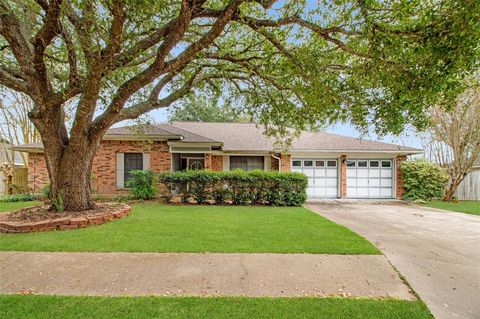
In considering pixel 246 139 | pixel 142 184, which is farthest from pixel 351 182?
pixel 142 184

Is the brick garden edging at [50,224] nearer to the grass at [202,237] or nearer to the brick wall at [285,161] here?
the grass at [202,237]

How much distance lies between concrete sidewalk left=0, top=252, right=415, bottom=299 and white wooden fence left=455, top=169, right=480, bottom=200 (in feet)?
48.7

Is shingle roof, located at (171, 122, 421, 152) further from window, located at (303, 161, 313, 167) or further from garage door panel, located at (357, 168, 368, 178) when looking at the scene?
garage door panel, located at (357, 168, 368, 178)

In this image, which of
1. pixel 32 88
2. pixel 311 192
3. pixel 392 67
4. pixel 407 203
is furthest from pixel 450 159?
pixel 32 88

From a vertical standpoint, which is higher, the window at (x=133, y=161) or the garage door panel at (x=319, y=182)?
the window at (x=133, y=161)

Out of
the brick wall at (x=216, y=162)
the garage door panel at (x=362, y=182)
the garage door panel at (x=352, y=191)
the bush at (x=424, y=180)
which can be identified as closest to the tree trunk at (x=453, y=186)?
the bush at (x=424, y=180)

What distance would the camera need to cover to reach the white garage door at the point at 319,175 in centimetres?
1483

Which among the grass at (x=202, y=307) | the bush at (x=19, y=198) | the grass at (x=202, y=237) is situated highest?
the bush at (x=19, y=198)

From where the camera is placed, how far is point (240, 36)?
8.18 metres

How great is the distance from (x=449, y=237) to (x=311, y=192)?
28.1 ft

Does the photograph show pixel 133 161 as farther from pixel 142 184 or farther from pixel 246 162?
pixel 246 162

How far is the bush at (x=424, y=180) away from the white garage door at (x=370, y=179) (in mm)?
897

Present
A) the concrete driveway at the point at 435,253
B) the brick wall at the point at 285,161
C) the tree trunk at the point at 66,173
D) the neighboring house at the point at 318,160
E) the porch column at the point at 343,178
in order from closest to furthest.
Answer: the concrete driveway at the point at 435,253
the tree trunk at the point at 66,173
the neighboring house at the point at 318,160
the brick wall at the point at 285,161
the porch column at the point at 343,178

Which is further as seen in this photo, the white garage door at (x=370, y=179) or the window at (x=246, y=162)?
the window at (x=246, y=162)
